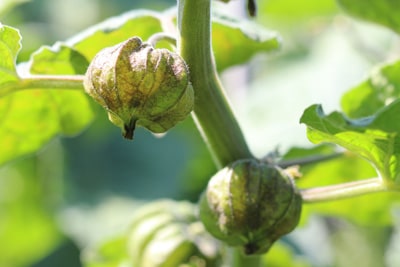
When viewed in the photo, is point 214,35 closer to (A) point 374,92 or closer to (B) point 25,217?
(A) point 374,92

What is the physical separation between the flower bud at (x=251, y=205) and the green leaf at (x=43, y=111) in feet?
1.45

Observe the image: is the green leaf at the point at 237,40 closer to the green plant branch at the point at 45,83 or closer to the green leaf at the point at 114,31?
the green leaf at the point at 114,31

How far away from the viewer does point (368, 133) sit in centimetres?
147

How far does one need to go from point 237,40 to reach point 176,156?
1.75 meters

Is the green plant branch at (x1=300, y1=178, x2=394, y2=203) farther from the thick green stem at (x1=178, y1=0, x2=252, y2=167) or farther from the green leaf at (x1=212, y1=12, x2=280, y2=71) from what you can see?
the green leaf at (x1=212, y1=12, x2=280, y2=71)

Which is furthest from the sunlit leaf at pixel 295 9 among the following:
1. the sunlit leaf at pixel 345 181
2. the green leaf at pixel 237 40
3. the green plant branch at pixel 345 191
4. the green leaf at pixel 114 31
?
the green plant branch at pixel 345 191

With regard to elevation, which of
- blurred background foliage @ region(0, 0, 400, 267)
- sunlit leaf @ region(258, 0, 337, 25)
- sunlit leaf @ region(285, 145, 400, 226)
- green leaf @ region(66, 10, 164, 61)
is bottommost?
blurred background foliage @ region(0, 0, 400, 267)

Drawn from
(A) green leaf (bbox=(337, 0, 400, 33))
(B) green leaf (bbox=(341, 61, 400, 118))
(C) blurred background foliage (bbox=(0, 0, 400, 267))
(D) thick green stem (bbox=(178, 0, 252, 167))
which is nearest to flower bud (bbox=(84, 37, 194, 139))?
(D) thick green stem (bbox=(178, 0, 252, 167))

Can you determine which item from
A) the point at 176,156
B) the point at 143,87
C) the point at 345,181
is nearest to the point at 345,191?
the point at 143,87

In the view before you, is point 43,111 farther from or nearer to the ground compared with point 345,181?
farther from the ground

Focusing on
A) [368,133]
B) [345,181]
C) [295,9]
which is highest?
[368,133]

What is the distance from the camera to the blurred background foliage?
10.2ft

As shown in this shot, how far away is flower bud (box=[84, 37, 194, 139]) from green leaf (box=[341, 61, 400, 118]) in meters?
0.62

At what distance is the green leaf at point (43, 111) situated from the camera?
1.85 metres
